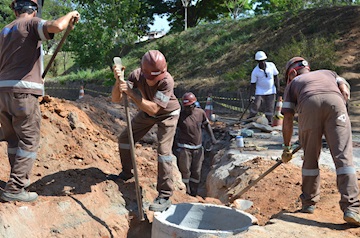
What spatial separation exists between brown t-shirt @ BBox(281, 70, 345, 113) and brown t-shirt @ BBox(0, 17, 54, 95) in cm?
270

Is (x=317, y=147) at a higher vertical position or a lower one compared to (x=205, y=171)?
higher

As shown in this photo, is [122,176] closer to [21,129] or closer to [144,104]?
[144,104]

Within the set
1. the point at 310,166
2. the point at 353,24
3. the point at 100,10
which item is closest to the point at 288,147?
the point at 310,166

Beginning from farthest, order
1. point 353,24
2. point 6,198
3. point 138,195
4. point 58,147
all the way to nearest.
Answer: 1. point 353,24
2. point 58,147
3. point 138,195
4. point 6,198

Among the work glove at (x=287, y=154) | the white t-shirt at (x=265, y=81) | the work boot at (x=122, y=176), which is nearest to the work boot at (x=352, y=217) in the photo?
the work glove at (x=287, y=154)

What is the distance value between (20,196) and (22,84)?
1177mm

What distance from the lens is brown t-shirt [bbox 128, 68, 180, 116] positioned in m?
5.20

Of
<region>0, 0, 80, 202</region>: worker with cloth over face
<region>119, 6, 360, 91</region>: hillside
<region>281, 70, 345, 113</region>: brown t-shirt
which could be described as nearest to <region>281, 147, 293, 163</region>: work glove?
<region>281, 70, 345, 113</region>: brown t-shirt

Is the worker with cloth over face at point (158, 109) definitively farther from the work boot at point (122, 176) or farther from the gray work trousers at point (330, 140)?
the gray work trousers at point (330, 140)

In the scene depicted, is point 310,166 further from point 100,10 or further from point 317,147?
point 100,10

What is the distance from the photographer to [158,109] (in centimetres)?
521

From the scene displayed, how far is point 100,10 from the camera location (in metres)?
24.2

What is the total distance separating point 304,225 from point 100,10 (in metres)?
21.4

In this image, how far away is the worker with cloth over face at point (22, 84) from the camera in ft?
15.2
